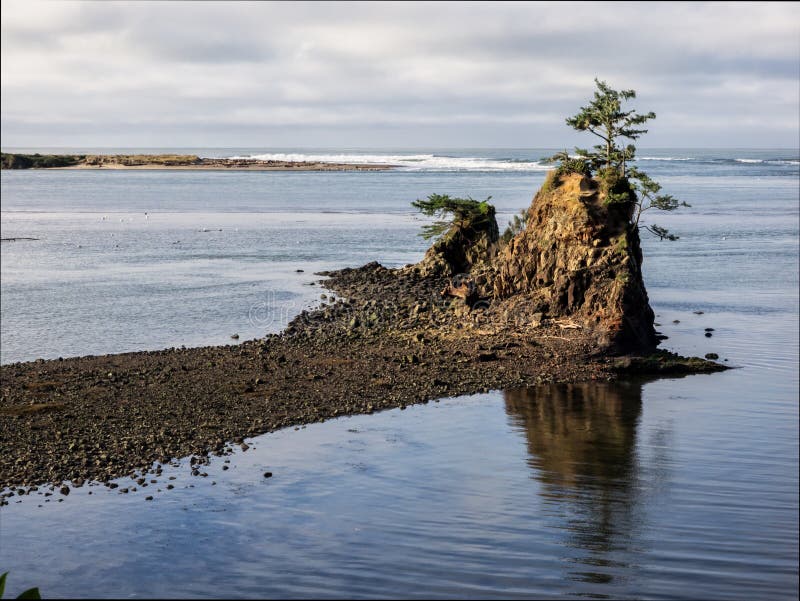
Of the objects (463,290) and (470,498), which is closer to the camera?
(470,498)

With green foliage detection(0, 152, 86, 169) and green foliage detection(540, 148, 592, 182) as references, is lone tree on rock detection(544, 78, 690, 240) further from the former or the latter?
green foliage detection(0, 152, 86, 169)

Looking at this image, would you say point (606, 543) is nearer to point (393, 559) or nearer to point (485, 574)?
point (485, 574)

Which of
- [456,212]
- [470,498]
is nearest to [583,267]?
[470,498]

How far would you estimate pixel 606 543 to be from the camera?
515 inches

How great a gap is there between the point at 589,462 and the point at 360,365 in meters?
8.31

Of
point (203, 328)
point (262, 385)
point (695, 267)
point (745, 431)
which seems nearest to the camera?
point (745, 431)

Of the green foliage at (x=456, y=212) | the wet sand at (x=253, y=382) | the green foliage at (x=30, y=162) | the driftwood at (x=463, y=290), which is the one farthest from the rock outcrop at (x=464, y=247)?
the green foliage at (x=30, y=162)

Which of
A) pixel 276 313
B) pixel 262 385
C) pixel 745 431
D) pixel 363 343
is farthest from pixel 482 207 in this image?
pixel 745 431

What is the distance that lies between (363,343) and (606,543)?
46.4ft

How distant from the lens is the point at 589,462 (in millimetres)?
16922

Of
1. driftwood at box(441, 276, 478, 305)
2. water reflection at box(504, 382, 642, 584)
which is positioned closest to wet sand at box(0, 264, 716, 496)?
driftwood at box(441, 276, 478, 305)

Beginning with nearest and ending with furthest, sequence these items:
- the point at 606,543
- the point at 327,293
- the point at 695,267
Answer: the point at 606,543
the point at 327,293
the point at 695,267

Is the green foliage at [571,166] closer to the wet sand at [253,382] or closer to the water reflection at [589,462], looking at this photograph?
the wet sand at [253,382]

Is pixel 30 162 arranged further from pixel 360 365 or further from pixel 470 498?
pixel 470 498
